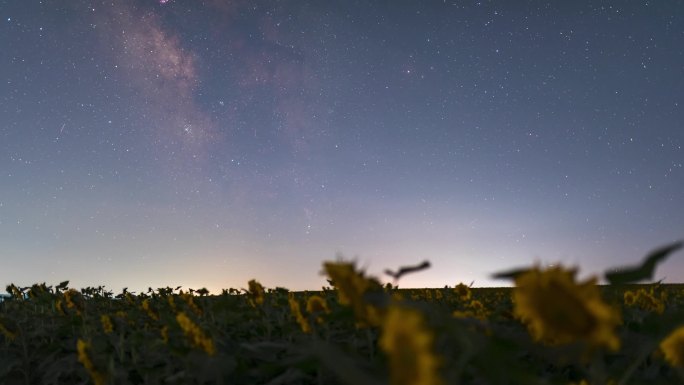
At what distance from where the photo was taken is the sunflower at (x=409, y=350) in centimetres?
71

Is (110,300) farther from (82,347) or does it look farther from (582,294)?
(582,294)

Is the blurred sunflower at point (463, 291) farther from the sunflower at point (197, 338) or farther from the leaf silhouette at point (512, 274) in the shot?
the leaf silhouette at point (512, 274)

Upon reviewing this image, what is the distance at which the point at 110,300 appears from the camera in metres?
9.32

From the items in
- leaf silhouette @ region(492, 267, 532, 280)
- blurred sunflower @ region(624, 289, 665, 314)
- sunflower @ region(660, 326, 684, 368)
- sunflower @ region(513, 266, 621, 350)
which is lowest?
sunflower @ region(660, 326, 684, 368)

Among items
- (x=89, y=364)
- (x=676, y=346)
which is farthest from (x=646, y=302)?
(x=89, y=364)

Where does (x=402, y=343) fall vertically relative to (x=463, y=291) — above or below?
below

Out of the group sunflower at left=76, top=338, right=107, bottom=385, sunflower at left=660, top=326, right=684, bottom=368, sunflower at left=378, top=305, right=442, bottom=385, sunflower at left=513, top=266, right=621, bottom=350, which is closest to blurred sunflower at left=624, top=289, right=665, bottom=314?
sunflower at left=660, top=326, right=684, bottom=368

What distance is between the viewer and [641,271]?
132cm

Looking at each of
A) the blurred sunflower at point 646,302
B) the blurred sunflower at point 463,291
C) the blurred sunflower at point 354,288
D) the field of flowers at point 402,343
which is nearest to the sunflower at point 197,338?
the field of flowers at point 402,343

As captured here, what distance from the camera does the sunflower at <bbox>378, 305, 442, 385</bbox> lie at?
0.71 m

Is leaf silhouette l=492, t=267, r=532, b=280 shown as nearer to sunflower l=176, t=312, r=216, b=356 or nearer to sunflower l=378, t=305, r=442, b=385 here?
sunflower l=378, t=305, r=442, b=385

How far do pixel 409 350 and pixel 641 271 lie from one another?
2.66 feet

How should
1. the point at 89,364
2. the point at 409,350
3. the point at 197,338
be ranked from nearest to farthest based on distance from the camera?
the point at 409,350
the point at 197,338
the point at 89,364

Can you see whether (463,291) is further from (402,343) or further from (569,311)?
(402,343)
